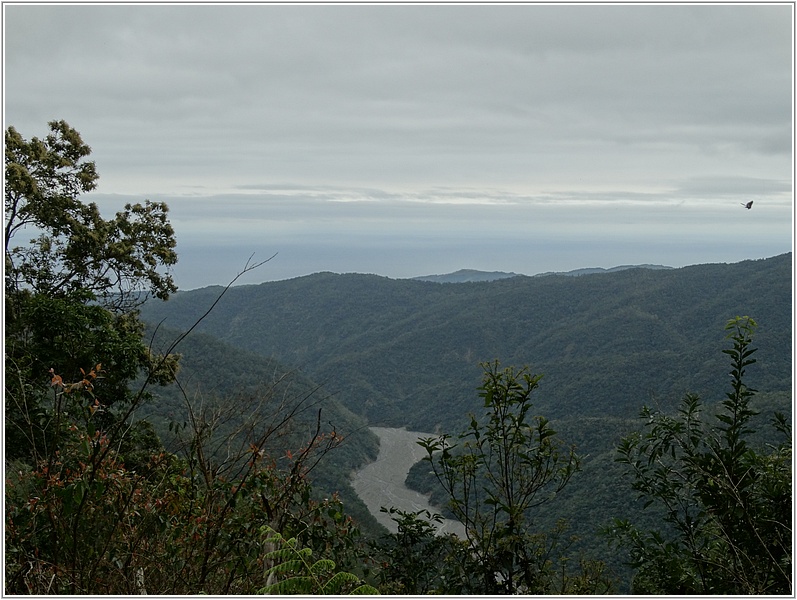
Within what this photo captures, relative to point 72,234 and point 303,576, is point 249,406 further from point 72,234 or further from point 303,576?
point 72,234

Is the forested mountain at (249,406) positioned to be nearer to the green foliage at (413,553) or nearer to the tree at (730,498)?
the green foliage at (413,553)

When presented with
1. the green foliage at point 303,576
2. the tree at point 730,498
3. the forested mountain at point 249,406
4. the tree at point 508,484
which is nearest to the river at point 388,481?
the forested mountain at point 249,406

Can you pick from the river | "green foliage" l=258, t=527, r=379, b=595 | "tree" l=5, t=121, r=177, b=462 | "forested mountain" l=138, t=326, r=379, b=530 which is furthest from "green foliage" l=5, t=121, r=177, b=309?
"green foliage" l=258, t=527, r=379, b=595

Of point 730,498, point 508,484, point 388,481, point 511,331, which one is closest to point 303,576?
point 508,484

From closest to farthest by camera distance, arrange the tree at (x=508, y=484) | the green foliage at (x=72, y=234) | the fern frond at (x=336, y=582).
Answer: the fern frond at (x=336, y=582), the tree at (x=508, y=484), the green foliage at (x=72, y=234)

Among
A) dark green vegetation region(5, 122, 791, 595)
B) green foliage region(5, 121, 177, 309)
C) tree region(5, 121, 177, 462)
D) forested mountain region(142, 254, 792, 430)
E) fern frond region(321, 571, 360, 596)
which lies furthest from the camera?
forested mountain region(142, 254, 792, 430)

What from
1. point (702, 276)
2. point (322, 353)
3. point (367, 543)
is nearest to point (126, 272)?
point (367, 543)

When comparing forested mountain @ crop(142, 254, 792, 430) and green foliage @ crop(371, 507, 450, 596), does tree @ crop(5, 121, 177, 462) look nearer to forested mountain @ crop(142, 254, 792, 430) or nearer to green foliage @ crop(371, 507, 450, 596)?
green foliage @ crop(371, 507, 450, 596)
